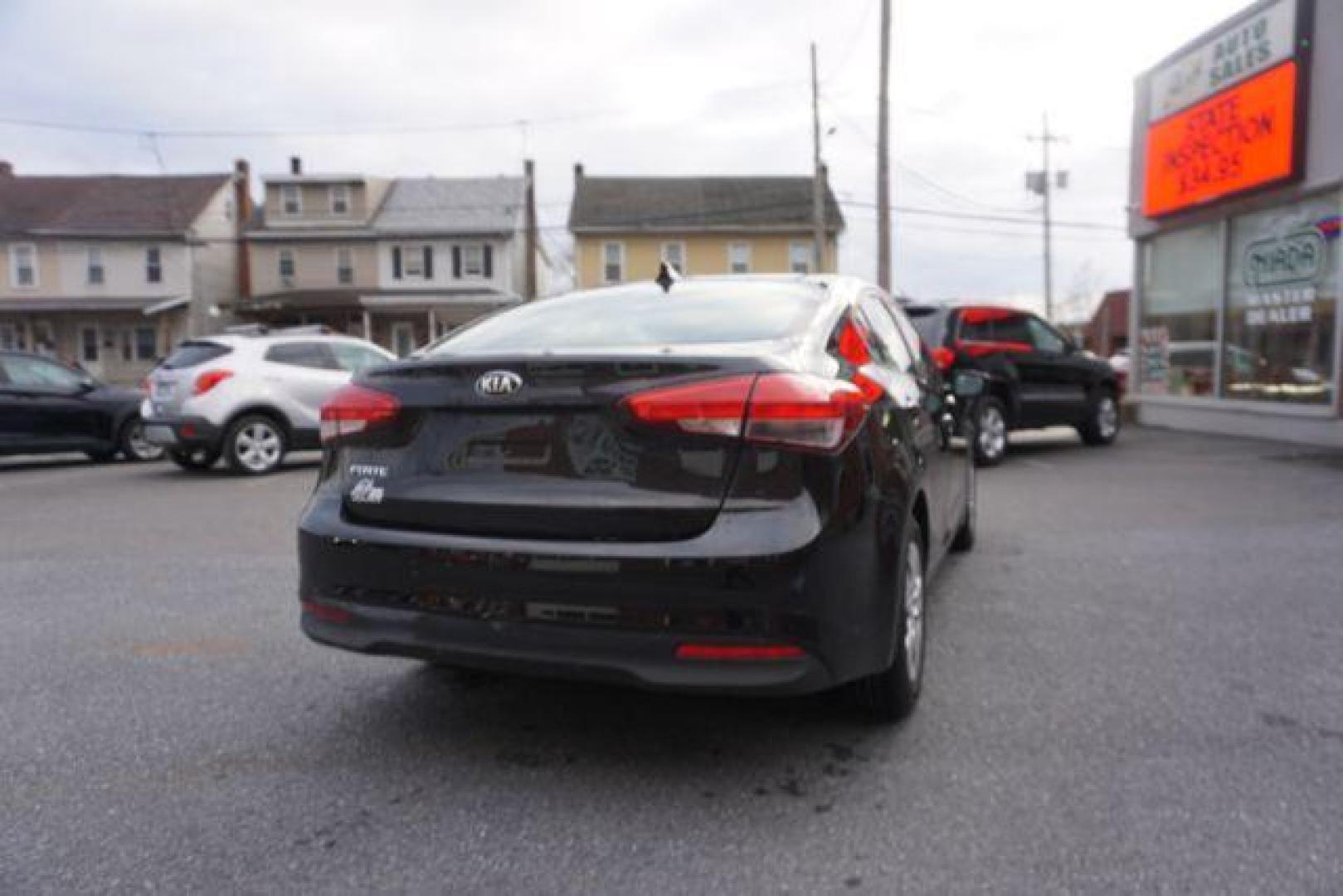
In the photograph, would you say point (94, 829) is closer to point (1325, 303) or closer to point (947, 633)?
point (947, 633)

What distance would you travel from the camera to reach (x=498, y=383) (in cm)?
292

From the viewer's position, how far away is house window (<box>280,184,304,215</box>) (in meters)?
38.9

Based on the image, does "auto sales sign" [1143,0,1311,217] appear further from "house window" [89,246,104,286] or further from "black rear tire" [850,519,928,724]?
"house window" [89,246,104,286]

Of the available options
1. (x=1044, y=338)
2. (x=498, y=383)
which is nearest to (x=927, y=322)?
(x=1044, y=338)

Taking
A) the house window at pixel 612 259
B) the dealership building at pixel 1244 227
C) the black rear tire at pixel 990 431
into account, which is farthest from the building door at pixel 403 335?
the black rear tire at pixel 990 431

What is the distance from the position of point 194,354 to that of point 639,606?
9.57 m

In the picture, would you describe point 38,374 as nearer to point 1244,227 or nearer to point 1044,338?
point 1044,338

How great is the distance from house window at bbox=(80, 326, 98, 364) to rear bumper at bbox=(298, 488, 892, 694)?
3879 centimetres

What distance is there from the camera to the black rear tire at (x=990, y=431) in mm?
10227

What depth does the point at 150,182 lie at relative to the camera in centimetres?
3894

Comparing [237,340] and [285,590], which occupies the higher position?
[237,340]

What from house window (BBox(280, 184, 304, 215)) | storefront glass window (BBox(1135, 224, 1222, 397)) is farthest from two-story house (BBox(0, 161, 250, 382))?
storefront glass window (BBox(1135, 224, 1222, 397))

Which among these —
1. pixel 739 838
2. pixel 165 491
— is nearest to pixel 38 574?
pixel 165 491

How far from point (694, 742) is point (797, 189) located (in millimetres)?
38938
